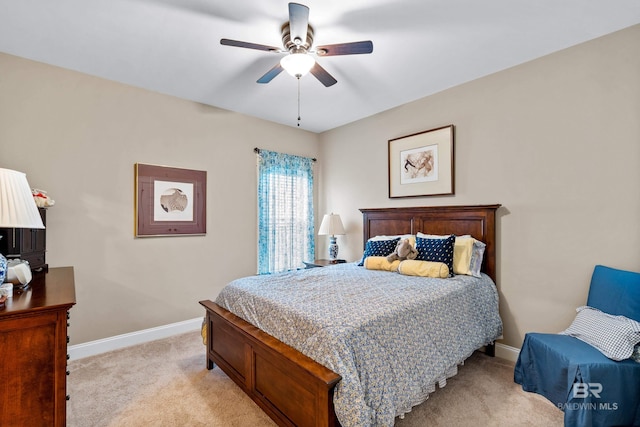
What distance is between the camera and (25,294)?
1582 millimetres

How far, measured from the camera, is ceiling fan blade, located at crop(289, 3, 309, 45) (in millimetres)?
1862

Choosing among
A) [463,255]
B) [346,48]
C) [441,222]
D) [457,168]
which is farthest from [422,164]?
[346,48]

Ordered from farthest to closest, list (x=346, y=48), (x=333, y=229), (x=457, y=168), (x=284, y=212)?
(x=284, y=212) → (x=333, y=229) → (x=457, y=168) → (x=346, y=48)

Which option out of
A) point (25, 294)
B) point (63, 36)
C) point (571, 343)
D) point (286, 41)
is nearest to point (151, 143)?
point (63, 36)

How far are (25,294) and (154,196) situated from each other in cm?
202

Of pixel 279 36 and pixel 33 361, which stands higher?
pixel 279 36

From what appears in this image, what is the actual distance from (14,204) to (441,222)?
347 centimetres

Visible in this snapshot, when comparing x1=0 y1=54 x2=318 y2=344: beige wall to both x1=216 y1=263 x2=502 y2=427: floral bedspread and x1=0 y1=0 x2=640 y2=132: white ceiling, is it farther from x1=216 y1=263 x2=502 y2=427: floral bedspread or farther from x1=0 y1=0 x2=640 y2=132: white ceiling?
x1=216 y1=263 x2=502 y2=427: floral bedspread

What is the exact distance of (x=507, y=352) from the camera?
2.93 metres

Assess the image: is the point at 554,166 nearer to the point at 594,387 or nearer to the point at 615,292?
the point at 615,292

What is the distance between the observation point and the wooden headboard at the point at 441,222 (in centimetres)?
304

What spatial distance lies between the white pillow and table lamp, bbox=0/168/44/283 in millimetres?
3392

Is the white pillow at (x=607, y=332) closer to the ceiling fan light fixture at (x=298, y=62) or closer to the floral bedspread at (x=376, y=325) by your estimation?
the floral bedspread at (x=376, y=325)

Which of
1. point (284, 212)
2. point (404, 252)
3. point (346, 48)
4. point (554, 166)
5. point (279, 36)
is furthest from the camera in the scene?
point (284, 212)
